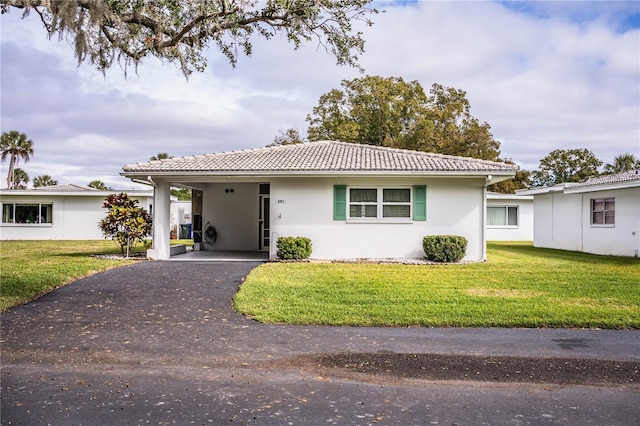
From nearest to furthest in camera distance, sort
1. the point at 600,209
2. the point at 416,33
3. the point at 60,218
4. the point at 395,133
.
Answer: the point at 416,33, the point at 600,209, the point at 60,218, the point at 395,133

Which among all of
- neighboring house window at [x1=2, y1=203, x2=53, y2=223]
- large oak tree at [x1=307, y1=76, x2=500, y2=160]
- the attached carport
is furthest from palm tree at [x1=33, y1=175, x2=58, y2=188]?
the attached carport

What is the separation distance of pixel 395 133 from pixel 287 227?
76.3 ft

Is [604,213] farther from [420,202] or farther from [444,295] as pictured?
[444,295]

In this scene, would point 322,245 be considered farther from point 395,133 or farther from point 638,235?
point 395,133

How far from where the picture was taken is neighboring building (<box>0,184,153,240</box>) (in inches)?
1252

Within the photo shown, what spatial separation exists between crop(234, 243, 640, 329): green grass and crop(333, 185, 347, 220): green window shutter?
78.0 inches

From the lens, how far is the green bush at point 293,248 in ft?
56.1

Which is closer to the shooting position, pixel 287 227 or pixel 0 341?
pixel 0 341

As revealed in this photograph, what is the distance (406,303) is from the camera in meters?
10.5

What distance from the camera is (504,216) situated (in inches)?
1297

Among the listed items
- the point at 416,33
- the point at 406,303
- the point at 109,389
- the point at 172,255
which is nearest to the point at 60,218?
the point at 172,255

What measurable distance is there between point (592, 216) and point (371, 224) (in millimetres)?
10748

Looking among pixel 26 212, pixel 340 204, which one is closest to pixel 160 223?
pixel 340 204

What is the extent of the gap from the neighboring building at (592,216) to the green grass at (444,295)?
4758 millimetres
